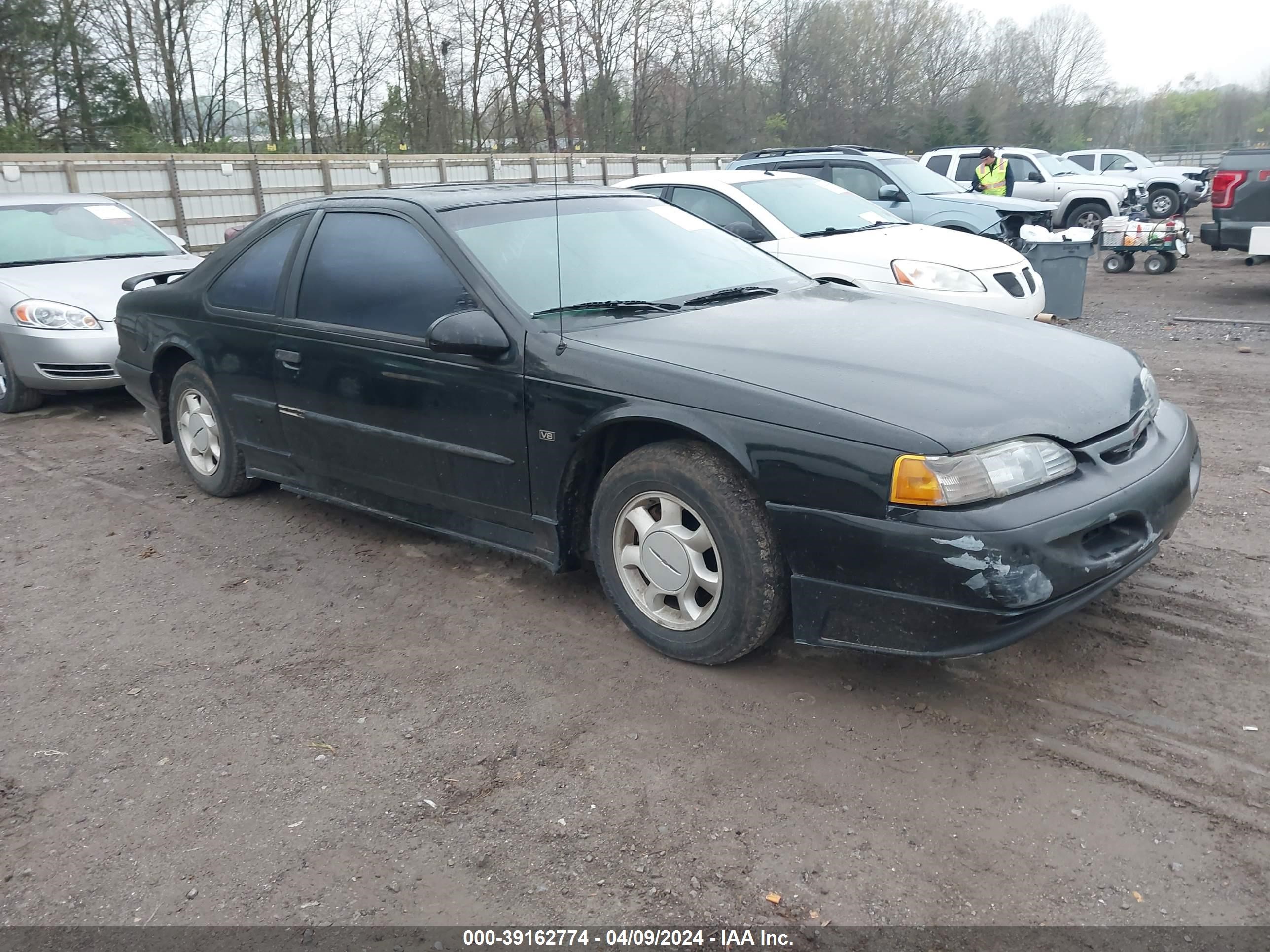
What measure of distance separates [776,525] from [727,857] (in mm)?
1002

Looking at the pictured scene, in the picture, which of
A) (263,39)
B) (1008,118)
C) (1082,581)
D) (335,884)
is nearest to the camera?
(335,884)

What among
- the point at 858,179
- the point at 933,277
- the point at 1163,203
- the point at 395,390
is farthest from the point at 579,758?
the point at 1163,203

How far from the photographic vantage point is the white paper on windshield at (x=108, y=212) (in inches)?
351

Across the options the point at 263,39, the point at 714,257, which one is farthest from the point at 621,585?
the point at 263,39

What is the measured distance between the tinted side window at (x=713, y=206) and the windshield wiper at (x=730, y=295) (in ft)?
13.1

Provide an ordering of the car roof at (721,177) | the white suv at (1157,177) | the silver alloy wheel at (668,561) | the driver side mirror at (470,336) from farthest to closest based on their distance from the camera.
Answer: the white suv at (1157,177) < the car roof at (721,177) < the driver side mirror at (470,336) < the silver alloy wheel at (668,561)

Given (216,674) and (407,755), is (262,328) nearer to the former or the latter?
(216,674)

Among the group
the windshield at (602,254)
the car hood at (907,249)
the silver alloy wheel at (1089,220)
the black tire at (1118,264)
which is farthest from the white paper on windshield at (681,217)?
the silver alloy wheel at (1089,220)

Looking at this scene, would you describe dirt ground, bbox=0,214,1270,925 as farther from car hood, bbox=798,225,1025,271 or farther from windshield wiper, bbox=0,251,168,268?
windshield wiper, bbox=0,251,168,268

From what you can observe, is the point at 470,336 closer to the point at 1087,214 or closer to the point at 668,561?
the point at 668,561

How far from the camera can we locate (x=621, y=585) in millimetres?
3639

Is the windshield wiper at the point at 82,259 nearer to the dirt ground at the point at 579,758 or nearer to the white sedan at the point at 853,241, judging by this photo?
the white sedan at the point at 853,241

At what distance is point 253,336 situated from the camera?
4789 millimetres

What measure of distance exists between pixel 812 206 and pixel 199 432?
5.30 metres
